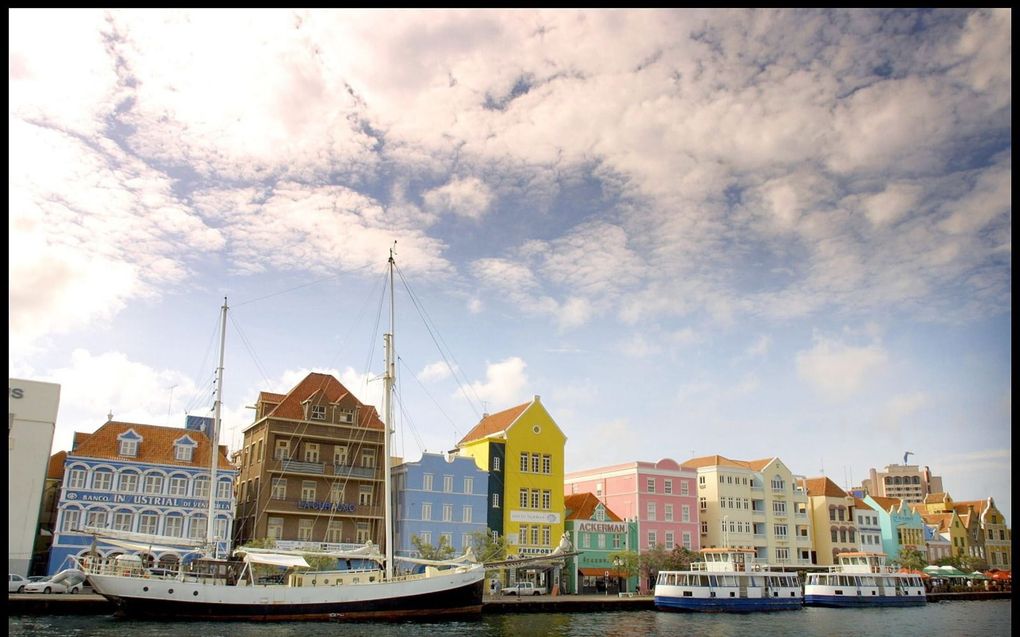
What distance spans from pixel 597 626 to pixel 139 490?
3441cm

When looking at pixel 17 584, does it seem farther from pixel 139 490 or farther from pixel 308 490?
pixel 308 490

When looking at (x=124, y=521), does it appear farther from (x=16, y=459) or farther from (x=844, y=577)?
(x=844, y=577)

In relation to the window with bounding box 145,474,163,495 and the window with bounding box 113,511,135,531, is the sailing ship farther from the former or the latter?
the window with bounding box 145,474,163,495

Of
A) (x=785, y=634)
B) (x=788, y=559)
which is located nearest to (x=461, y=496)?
(x=785, y=634)

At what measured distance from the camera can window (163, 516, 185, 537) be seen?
2329 inches

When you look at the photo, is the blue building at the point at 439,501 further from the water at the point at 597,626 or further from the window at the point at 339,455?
the water at the point at 597,626

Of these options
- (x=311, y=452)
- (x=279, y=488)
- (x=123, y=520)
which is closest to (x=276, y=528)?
(x=279, y=488)

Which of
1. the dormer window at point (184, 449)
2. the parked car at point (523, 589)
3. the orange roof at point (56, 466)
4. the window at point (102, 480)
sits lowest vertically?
the parked car at point (523, 589)

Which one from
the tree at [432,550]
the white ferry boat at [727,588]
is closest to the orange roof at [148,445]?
the tree at [432,550]

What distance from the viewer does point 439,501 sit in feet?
221

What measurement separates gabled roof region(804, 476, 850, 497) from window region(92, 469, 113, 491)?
2848 inches

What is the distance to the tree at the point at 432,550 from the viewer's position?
60625 mm

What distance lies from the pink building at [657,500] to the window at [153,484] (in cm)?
4147

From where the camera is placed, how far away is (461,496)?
6825 cm
